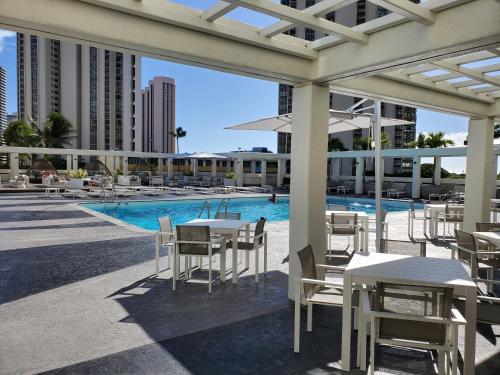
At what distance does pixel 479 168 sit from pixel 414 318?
18.2ft

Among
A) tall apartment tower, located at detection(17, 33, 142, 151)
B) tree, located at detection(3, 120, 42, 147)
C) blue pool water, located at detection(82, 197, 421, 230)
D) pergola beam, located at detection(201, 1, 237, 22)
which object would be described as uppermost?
tall apartment tower, located at detection(17, 33, 142, 151)

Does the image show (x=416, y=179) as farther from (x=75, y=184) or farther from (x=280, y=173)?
(x=75, y=184)

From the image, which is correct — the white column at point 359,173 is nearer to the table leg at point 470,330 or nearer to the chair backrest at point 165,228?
the chair backrest at point 165,228

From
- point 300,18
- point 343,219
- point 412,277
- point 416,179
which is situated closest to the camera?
point 412,277

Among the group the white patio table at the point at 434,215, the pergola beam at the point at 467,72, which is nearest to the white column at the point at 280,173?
the white patio table at the point at 434,215

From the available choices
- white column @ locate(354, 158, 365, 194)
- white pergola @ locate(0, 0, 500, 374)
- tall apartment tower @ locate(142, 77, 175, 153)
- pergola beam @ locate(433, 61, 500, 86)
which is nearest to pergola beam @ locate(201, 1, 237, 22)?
white pergola @ locate(0, 0, 500, 374)

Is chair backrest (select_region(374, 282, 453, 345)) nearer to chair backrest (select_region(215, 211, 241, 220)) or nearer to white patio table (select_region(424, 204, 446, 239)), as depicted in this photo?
chair backrest (select_region(215, 211, 241, 220))

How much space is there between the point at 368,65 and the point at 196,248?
286 cm

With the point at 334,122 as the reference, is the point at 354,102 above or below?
above

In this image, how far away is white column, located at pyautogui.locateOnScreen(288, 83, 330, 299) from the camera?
4.24 metres

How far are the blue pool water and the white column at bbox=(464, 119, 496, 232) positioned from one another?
7.64 metres

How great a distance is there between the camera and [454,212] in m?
7.91

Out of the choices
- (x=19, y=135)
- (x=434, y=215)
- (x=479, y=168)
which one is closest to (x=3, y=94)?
(x=19, y=135)

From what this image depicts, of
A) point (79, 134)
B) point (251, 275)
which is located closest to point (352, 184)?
point (251, 275)
